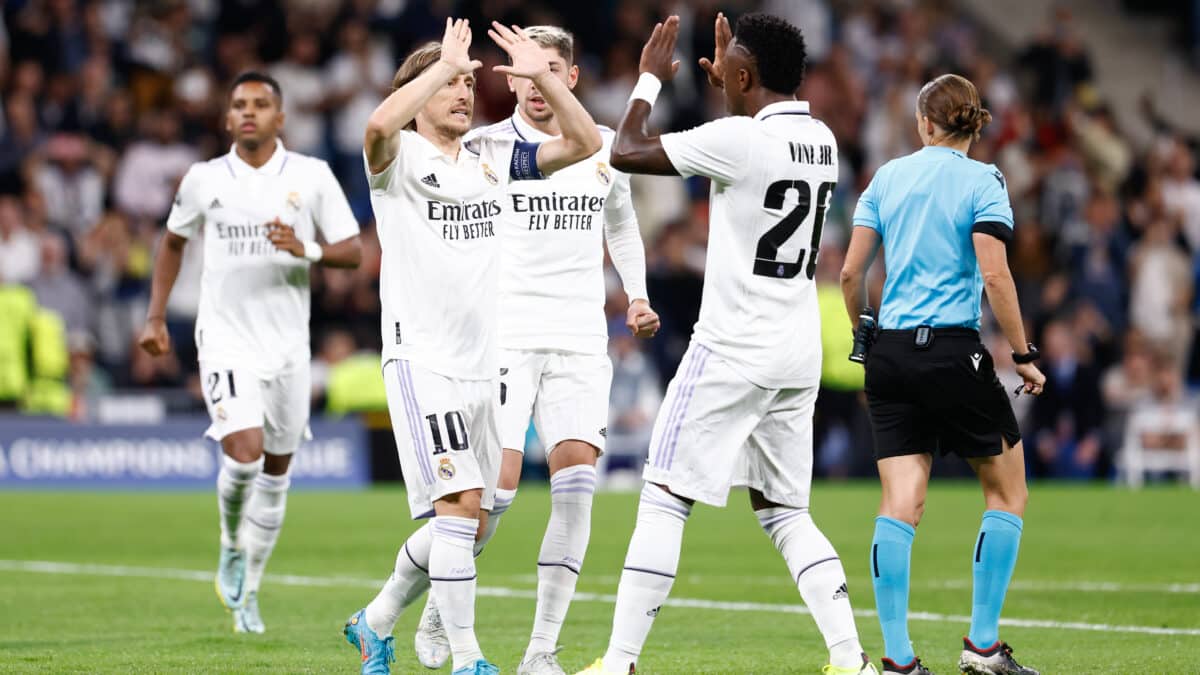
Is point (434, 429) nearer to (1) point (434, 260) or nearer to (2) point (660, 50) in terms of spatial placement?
(1) point (434, 260)

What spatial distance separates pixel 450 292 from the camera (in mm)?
7781

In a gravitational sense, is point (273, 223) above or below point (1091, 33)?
below

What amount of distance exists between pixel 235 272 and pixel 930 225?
4.46 m

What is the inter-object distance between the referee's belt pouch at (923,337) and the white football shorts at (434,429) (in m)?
1.78

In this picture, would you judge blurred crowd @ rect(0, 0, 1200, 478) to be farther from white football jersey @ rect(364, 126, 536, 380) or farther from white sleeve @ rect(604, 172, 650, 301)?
white football jersey @ rect(364, 126, 536, 380)

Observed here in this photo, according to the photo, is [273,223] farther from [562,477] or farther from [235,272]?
[562,477]

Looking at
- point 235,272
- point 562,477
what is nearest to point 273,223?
point 235,272

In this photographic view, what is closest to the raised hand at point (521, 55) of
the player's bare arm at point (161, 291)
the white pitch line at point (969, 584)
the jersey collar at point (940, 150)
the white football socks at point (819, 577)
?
the jersey collar at point (940, 150)

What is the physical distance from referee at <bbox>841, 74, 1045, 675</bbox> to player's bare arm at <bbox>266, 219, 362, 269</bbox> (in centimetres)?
350

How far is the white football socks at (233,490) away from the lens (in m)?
10.6

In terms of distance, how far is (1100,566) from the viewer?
1373cm

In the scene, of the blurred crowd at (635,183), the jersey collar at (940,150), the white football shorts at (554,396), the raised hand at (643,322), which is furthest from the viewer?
the blurred crowd at (635,183)

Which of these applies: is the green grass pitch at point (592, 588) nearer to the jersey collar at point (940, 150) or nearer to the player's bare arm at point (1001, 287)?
the player's bare arm at point (1001, 287)

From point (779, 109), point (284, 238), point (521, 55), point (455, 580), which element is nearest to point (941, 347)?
point (779, 109)
